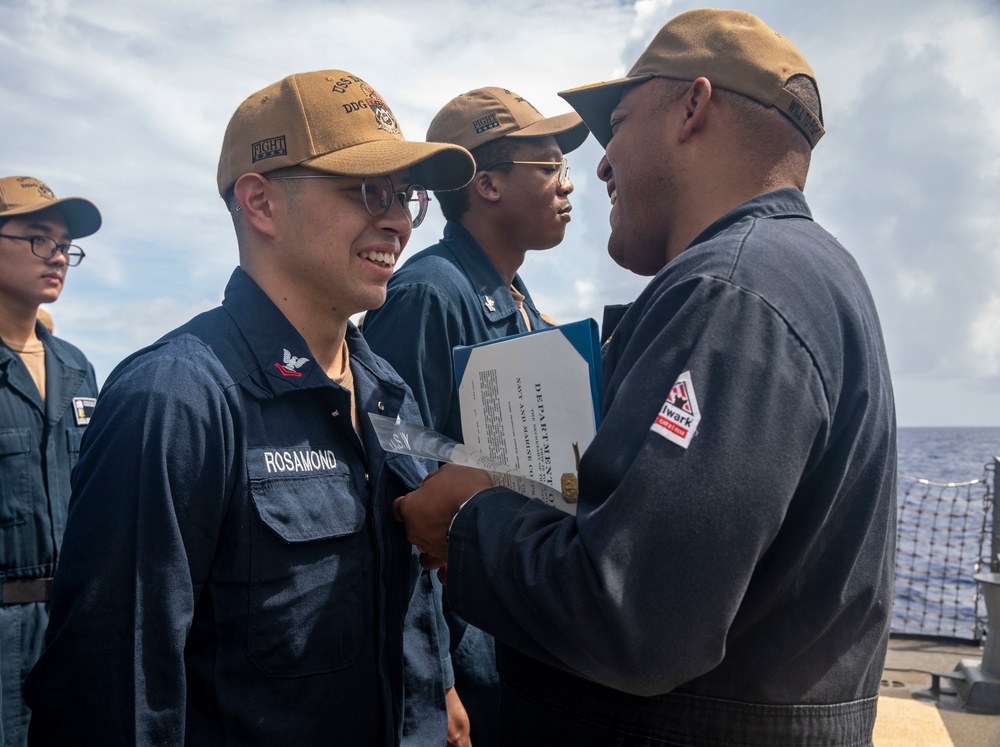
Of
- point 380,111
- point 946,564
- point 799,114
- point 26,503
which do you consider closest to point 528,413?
point 799,114

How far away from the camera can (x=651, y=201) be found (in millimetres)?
2182

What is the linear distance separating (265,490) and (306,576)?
233 millimetres

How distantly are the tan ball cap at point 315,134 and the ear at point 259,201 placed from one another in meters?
0.03

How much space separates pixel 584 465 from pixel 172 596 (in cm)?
94

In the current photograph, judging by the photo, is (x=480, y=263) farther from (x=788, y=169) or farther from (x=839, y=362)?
(x=839, y=362)

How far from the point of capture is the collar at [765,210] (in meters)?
1.91

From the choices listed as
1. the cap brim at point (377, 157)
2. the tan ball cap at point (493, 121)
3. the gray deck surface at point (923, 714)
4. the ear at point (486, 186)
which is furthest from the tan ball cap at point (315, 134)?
the gray deck surface at point (923, 714)

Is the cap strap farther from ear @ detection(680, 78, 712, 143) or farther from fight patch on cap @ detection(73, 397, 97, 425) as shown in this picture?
fight patch on cap @ detection(73, 397, 97, 425)

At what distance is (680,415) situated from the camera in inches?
59.1

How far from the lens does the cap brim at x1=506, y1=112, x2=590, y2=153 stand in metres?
3.95

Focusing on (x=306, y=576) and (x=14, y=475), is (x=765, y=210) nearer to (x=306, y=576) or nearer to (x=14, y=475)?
(x=306, y=576)

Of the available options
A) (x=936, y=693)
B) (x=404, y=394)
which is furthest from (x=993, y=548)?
(x=404, y=394)

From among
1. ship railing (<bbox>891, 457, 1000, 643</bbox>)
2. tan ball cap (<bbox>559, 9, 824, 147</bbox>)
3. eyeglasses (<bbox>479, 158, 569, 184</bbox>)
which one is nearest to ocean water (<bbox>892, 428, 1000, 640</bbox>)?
ship railing (<bbox>891, 457, 1000, 643</bbox>)

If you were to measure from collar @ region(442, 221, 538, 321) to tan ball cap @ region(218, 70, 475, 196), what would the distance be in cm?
114
